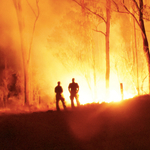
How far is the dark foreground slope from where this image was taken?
675cm

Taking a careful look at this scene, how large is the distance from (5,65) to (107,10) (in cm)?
3335

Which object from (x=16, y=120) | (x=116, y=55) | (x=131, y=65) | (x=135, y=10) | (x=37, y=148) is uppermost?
(x=135, y=10)

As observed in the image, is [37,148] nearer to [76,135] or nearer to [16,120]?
[76,135]

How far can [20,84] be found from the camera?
4450cm

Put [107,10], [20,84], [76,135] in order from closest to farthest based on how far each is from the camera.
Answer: [76,135]
[107,10]
[20,84]

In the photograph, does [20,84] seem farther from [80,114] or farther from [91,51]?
[80,114]

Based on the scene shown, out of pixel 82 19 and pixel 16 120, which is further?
pixel 82 19

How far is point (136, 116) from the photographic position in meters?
8.77

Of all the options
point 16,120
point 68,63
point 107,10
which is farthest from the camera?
point 68,63

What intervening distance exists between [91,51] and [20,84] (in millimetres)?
27675

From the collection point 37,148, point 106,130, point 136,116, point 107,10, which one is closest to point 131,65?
point 107,10

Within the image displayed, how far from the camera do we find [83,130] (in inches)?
313

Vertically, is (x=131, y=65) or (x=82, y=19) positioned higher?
(x=82, y=19)

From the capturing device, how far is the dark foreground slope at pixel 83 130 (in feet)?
22.1
